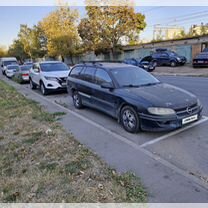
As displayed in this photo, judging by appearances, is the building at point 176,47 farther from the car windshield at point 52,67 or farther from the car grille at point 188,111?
the car grille at point 188,111

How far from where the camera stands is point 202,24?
4375 cm

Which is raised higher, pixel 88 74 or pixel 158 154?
pixel 88 74

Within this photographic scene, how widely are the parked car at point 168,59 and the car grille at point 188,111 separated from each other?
800 inches

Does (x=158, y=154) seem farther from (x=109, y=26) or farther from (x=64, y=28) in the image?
(x=64, y=28)

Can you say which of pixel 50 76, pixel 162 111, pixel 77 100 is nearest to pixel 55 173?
pixel 162 111

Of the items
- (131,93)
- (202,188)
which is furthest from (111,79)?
(202,188)

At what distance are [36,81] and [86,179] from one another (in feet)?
31.9

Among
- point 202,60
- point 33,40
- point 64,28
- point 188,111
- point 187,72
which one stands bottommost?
point 187,72

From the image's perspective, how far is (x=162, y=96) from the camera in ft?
16.4

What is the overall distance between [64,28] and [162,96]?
37.4m

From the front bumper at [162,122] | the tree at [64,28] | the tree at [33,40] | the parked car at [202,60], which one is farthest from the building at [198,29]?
the front bumper at [162,122]

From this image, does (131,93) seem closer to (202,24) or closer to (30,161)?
(30,161)

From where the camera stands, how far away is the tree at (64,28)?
128 ft

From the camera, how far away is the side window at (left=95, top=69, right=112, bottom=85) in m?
6.01
